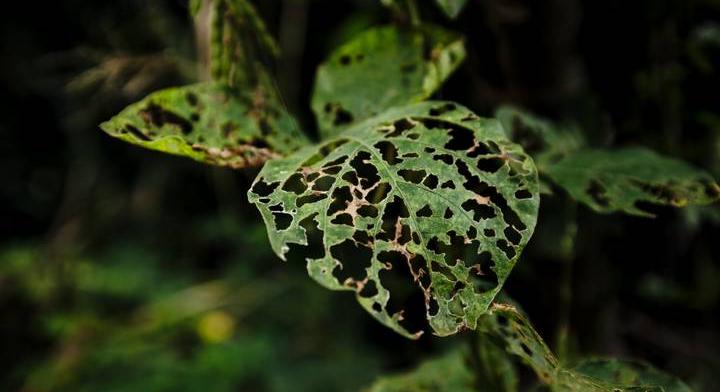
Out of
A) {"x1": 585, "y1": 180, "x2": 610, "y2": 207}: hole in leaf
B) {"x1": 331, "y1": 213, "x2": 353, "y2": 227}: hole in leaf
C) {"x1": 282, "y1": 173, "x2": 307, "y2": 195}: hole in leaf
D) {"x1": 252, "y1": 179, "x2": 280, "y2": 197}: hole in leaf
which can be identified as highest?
{"x1": 252, "y1": 179, "x2": 280, "y2": 197}: hole in leaf

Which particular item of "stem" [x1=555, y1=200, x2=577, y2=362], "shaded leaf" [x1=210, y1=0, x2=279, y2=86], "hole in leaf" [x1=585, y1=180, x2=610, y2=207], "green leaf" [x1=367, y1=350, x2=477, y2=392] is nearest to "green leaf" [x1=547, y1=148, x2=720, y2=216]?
"hole in leaf" [x1=585, y1=180, x2=610, y2=207]

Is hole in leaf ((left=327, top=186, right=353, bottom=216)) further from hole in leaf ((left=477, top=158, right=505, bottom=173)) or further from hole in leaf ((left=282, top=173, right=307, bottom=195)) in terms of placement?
hole in leaf ((left=477, top=158, right=505, bottom=173))

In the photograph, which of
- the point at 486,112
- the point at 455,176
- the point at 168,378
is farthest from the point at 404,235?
the point at 168,378

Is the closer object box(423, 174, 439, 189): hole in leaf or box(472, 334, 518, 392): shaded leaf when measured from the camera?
box(423, 174, 439, 189): hole in leaf

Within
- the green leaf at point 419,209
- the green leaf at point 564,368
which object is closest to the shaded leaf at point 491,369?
the green leaf at point 564,368

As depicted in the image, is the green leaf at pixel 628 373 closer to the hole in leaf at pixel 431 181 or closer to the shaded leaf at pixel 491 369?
the shaded leaf at pixel 491 369

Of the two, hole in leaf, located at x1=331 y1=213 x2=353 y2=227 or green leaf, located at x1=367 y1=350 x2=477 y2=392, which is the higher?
hole in leaf, located at x1=331 y1=213 x2=353 y2=227

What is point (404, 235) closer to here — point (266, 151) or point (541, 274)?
point (266, 151)
